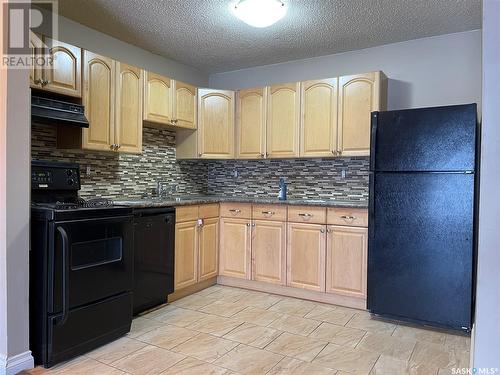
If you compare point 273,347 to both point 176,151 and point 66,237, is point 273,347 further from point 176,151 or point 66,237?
point 176,151

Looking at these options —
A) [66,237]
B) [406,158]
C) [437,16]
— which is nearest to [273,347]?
[66,237]

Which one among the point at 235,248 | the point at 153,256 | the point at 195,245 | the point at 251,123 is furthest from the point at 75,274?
the point at 251,123

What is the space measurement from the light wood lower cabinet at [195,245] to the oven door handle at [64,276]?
1178mm

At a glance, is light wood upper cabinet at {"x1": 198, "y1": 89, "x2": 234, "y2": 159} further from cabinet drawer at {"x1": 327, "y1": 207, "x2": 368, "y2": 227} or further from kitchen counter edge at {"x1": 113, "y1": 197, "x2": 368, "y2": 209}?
cabinet drawer at {"x1": 327, "y1": 207, "x2": 368, "y2": 227}

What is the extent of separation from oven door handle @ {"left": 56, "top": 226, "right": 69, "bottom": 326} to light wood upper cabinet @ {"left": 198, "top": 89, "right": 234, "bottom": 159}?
2060 mm

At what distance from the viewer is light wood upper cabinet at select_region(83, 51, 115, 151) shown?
113 inches

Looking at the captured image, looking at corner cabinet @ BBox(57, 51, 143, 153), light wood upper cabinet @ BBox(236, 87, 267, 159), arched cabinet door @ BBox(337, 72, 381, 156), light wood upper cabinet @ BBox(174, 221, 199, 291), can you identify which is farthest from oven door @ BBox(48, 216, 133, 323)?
arched cabinet door @ BBox(337, 72, 381, 156)

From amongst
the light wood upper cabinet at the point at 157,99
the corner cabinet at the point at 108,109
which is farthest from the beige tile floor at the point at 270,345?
the light wood upper cabinet at the point at 157,99

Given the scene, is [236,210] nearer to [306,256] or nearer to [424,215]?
[306,256]

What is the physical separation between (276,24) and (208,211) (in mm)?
1831

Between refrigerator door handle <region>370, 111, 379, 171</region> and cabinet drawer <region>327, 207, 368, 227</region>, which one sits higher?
refrigerator door handle <region>370, 111, 379, 171</region>

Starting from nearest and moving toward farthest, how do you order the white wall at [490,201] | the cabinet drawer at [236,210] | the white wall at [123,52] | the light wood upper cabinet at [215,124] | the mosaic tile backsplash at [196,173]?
the white wall at [490,201], the white wall at [123,52], the mosaic tile backsplash at [196,173], the cabinet drawer at [236,210], the light wood upper cabinet at [215,124]

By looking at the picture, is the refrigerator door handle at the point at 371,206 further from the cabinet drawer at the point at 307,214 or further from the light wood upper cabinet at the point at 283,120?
the light wood upper cabinet at the point at 283,120

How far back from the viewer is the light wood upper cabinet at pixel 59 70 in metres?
2.53
